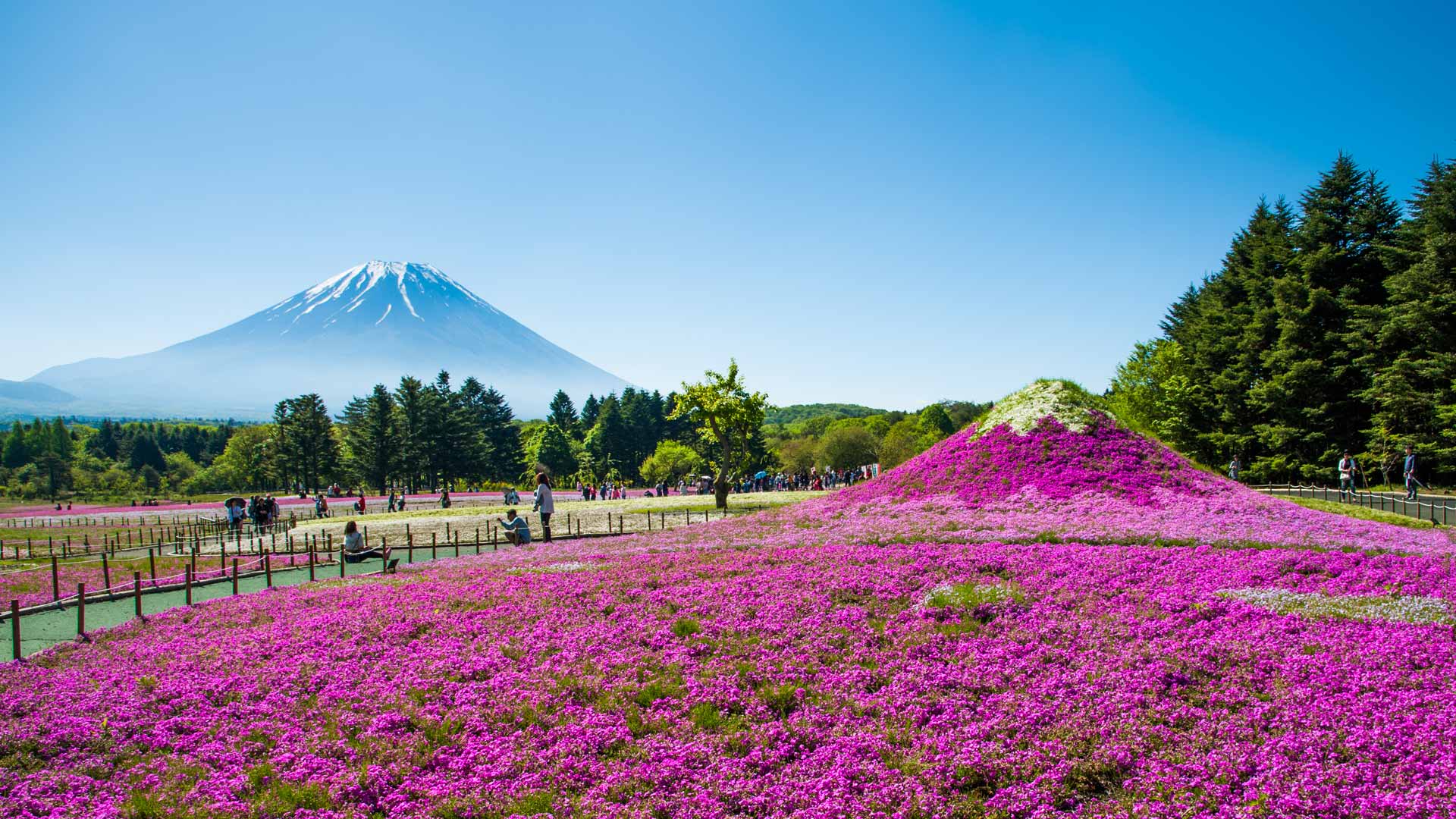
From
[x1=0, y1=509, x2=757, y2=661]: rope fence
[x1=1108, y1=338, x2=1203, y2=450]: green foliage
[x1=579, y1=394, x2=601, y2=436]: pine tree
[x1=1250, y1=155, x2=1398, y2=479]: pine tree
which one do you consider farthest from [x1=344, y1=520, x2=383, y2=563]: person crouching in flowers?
[x1=579, y1=394, x2=601, y2=436]: pine tree

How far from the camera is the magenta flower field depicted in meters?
7.73

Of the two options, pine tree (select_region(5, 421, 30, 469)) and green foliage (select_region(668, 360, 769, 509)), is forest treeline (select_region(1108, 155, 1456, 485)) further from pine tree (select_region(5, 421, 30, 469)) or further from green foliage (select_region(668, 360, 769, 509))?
pine tree (select_region(5, 421, 30, 469))

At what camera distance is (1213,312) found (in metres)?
60.8

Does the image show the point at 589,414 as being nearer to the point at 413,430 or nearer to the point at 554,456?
the point at 554,456

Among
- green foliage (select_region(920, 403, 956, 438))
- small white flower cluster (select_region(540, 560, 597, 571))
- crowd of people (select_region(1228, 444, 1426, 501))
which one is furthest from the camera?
green foliage (select_region(920, 403, 956, 438))

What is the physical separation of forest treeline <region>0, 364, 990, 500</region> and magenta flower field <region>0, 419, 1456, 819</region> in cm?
6748

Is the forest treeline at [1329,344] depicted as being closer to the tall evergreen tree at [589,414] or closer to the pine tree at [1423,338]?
the pine tree at [1423,338]

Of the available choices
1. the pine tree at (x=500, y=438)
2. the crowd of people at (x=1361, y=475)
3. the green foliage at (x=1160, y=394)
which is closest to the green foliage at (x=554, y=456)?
the pine tree at (x=500, y=438)

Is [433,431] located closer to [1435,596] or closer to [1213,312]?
[1213,312]

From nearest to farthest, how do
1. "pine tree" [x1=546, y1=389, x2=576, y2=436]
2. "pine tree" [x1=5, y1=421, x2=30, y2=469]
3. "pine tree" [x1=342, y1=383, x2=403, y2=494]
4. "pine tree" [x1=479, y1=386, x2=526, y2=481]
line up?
"pine tree" [x1=342, y1=383, x2=403, y2=494] → "pine tree" [x1=479, y1=386, x2=526, y2=481] → "pine tree" [x1=5, y1=421, x2=30, y2=469] → "pine tree" [x1=546, y1=389, x2=576, y2=436]

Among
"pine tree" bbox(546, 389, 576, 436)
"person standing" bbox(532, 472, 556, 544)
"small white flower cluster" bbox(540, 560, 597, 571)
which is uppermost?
"pine tree" bbox(546, 389, 576, 436)

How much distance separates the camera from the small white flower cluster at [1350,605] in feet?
38.0

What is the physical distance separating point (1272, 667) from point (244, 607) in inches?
Answer: 747

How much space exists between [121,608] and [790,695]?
59.0 feet
